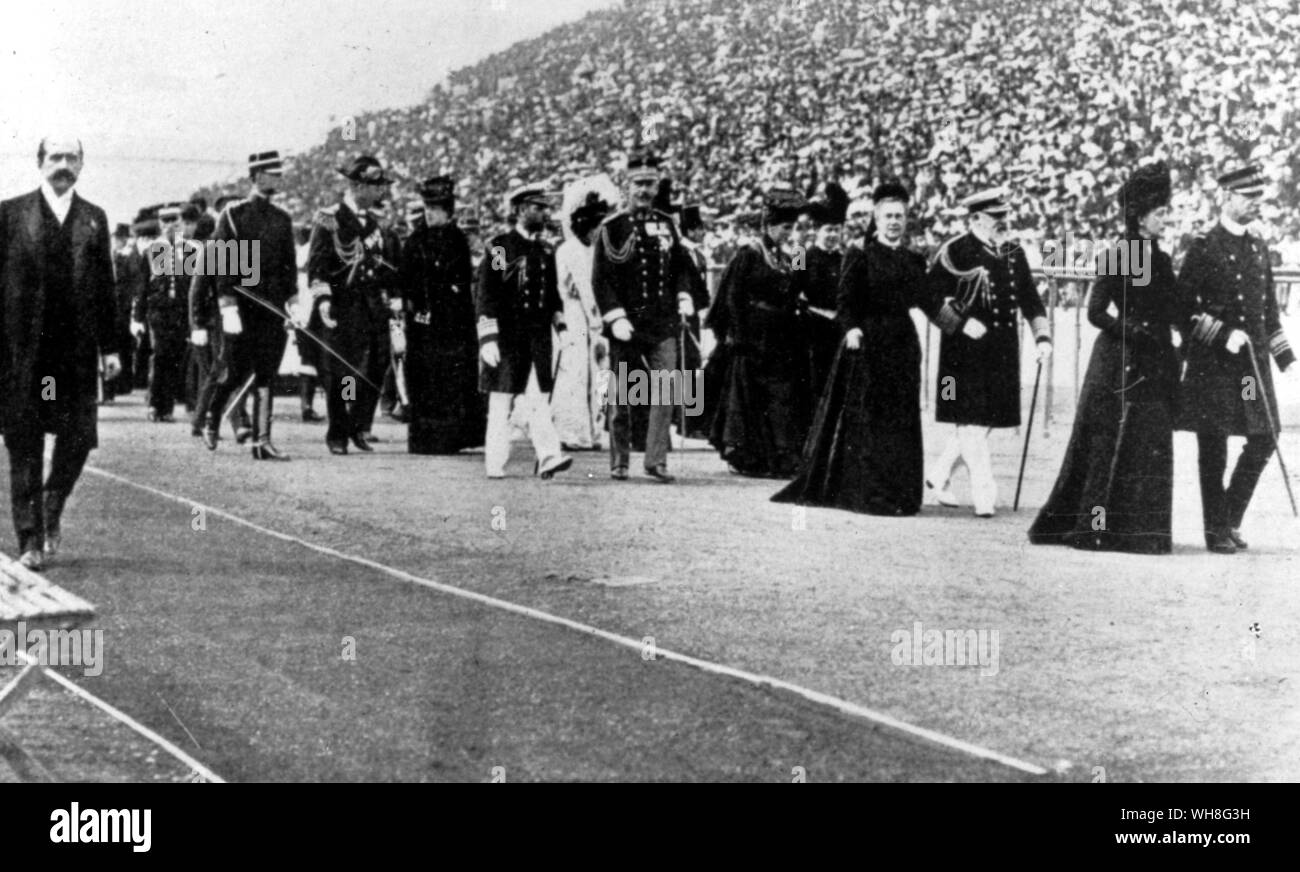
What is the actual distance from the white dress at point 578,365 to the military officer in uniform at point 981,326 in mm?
4790

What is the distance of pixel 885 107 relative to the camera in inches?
794

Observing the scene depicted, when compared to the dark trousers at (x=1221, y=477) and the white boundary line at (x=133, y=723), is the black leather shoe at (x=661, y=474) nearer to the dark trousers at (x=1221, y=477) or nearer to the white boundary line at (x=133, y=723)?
the dark trousers at (x=1221, y=477)

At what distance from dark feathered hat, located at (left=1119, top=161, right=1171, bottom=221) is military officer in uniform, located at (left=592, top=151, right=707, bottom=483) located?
14.4 feet

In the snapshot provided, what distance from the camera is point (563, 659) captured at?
7.46 m

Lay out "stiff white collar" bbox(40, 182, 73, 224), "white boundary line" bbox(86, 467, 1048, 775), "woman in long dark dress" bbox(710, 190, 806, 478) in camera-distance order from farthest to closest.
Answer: "woman in long dark dress" bbox(710, 190, 806, 478)
"stiff white collar" bbox(40, 182, 73, 224)
"white boundary line" bbox(86, 467, 1048, 775)

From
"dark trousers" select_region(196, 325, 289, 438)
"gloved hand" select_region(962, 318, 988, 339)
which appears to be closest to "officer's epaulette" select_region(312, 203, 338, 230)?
"dark trousers" select_region(196, 325, 289, 438)

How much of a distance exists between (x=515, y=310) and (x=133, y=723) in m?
7.79

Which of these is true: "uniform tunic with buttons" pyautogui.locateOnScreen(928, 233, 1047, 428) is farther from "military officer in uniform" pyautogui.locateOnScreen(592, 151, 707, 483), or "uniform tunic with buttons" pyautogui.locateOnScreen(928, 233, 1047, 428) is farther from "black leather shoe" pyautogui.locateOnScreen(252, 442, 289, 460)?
"black leather shoe" pyautogui.locateOnScreen(252, 442, 289, 460)

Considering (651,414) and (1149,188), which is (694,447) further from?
(1149,188)

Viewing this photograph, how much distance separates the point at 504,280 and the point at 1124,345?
17.4 ft

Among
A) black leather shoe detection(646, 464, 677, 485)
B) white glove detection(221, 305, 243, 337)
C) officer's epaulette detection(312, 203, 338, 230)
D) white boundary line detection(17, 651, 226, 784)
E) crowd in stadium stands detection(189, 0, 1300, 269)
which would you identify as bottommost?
white boundary line detection(17, 651, 226, 784)

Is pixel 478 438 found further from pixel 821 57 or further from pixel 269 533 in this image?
pixel 821 57

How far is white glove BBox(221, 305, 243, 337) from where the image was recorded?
597 inches
